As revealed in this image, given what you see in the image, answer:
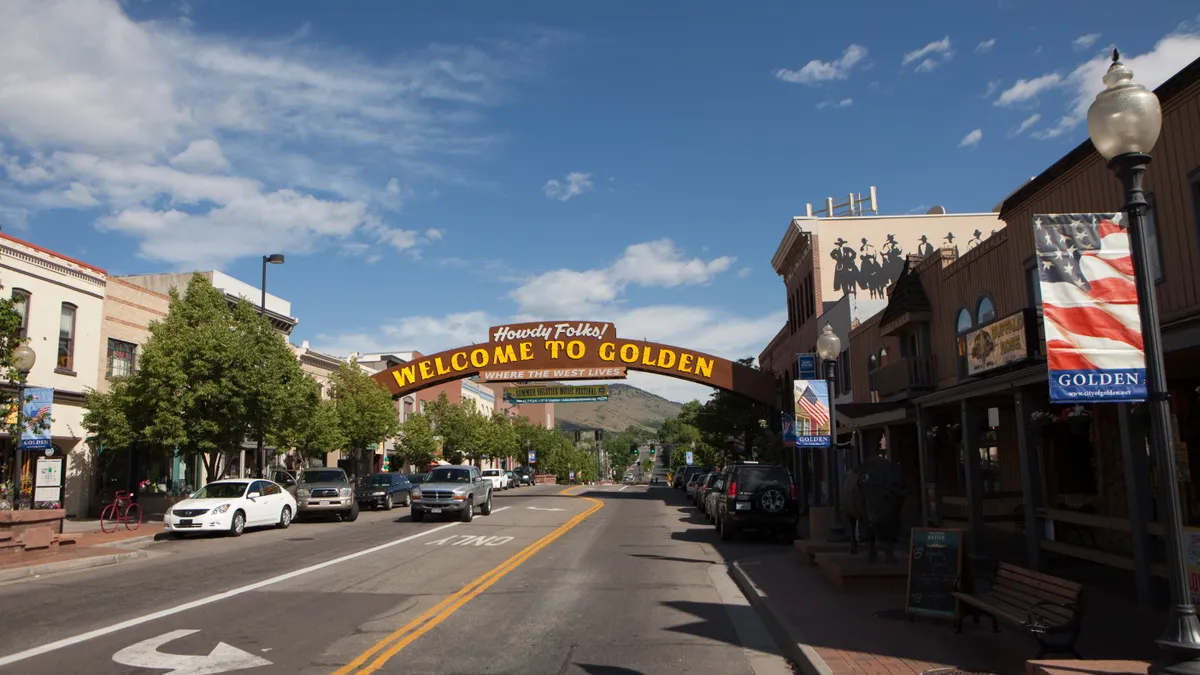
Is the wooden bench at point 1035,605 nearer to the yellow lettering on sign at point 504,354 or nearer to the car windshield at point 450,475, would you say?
the car windshield at point 450,475

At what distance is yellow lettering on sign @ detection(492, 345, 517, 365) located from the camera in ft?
133

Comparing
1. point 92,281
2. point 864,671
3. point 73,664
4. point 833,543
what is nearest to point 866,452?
point 833,543

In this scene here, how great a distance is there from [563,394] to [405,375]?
13.9 m

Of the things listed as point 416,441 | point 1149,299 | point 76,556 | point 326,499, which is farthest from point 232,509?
point 416,441

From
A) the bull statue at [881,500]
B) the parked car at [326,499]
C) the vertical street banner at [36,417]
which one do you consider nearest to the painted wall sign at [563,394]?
the parked car at [326,499]

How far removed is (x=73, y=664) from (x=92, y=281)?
79.0 ft

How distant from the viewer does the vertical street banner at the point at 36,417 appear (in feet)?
61.3

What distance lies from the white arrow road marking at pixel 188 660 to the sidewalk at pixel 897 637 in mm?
5188

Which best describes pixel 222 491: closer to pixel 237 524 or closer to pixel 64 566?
pixel 237 524

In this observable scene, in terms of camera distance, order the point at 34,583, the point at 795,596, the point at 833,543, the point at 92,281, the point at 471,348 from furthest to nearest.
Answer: the point at 471,348, the point at 92,281, the point at 833,543, the point at 34,583, the point at 795,596

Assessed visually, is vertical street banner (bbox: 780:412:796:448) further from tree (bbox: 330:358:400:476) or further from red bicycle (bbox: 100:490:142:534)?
tree (bbox: 330:358:400:476)

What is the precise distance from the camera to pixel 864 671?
7.25 metres

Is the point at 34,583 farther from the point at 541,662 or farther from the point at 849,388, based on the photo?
the point at 849,388

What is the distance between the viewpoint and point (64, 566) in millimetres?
15047
